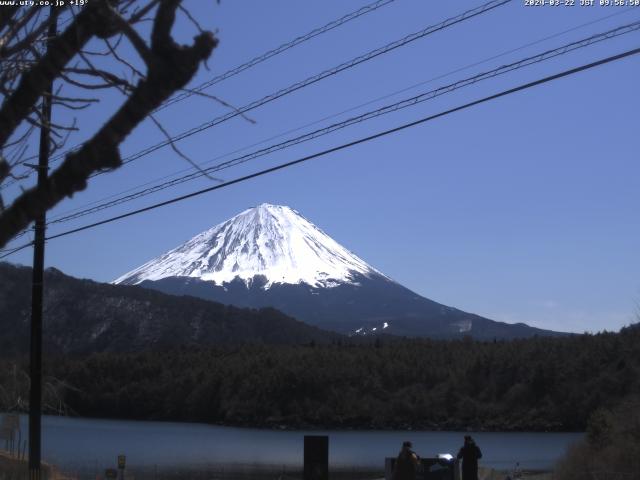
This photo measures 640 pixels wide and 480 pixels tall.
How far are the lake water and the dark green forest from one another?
19.2 feet

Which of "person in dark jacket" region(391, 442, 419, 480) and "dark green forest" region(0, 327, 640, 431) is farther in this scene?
"dark green forest" region(0, 327, 640, 431)

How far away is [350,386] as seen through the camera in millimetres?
98062

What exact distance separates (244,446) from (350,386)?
1437 inches

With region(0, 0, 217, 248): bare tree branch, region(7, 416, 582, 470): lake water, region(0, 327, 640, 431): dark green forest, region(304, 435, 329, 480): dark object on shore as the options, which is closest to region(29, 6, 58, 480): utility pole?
region(304, 435, 329, 480): dark object on shore

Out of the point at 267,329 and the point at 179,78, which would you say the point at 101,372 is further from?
the point at 179,78

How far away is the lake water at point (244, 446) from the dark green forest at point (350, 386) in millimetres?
5863

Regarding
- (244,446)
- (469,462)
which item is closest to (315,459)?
(469,462)

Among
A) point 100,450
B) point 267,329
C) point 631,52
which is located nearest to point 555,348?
point 100,450

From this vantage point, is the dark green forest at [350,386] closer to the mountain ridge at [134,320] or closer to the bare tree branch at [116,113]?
the mountain ridge at [134,320]

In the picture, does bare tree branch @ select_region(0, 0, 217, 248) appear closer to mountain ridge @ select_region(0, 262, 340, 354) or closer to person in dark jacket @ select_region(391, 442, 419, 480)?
person in dark jacket @ select_region(391, 442, 419, 480)

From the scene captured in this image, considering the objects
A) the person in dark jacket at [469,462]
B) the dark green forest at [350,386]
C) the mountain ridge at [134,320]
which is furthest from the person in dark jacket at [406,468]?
the mountain ridge at [134,320]

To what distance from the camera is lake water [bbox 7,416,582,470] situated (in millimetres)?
46913

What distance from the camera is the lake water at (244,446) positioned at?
4691 cm

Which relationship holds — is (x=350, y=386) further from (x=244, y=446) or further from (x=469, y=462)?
(x=469, y=462)
